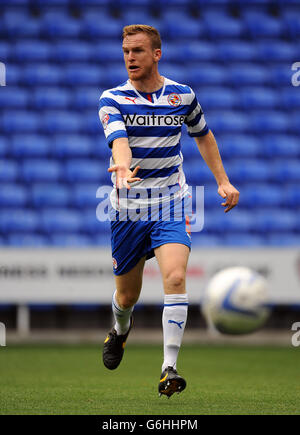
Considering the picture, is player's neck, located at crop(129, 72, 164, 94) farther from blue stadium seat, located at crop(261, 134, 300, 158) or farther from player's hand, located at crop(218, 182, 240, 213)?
blue stadium seat, located at crop(261, 134, 300, 158)

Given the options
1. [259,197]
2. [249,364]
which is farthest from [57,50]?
[249,364]

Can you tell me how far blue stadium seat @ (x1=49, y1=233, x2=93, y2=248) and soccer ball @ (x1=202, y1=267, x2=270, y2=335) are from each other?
3355mm

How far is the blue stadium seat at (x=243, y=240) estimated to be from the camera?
1147 centimetres

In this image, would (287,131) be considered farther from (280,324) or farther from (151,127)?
(151,127)

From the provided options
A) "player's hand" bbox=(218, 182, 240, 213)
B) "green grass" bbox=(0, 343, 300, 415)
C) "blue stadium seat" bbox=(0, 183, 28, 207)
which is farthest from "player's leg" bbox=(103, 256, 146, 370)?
"blue stadium seat" bbox=(0, 183, 28, 207)

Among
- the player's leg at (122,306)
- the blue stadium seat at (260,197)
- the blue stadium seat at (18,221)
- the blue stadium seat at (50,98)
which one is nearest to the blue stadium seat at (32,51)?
the blue stadium seat at (50,98)

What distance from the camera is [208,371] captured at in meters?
6.73

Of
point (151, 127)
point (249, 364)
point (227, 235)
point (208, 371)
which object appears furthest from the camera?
point (227, 235)

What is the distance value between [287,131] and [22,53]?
4602 mm

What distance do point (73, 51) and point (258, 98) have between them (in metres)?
3.23

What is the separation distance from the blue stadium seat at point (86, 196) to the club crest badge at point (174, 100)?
6.81 meters

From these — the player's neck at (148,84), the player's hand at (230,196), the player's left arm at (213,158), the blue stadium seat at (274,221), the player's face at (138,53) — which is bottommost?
the player's hand at (230,196)

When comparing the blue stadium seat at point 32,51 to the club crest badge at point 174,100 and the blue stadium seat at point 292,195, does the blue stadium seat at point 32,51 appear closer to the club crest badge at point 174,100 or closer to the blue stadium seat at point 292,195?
the blue stadium seat at point 292,195
